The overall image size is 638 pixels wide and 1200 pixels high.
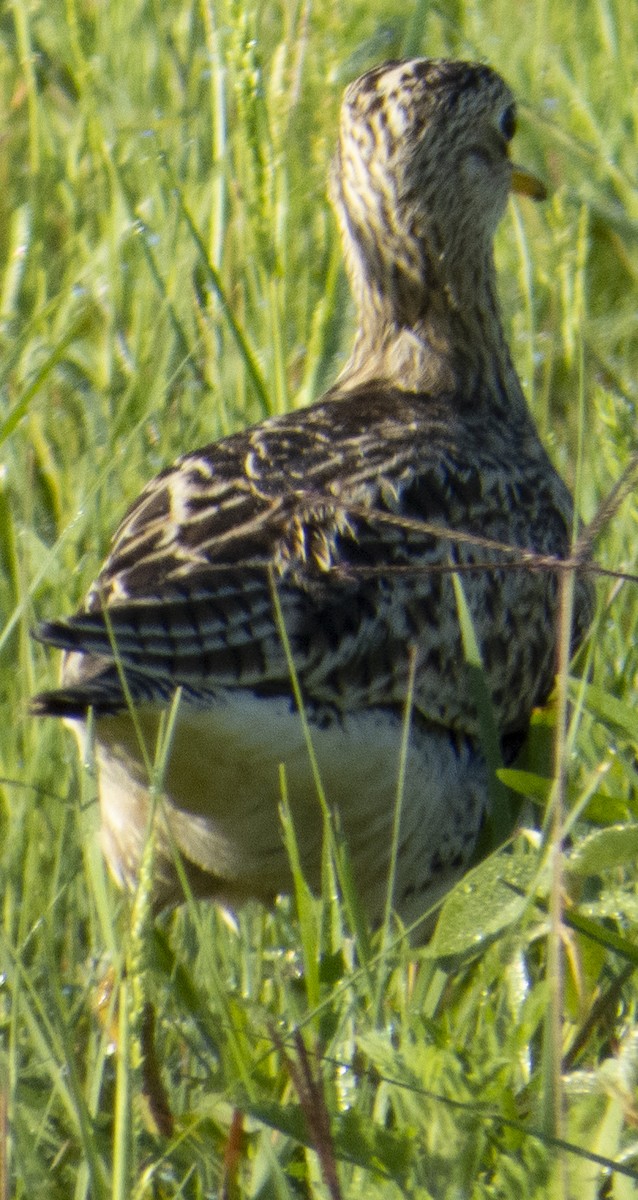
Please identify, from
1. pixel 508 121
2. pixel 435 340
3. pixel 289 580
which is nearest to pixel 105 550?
pixel 435 340

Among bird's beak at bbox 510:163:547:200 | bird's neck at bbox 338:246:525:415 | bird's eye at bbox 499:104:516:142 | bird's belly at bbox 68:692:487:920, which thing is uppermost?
bird's eye at bbox 499:104:516:142

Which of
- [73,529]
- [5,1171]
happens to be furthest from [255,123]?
[5,1171]

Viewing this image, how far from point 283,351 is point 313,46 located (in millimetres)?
2052

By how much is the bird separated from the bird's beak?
81mm

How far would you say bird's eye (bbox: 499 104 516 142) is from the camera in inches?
183

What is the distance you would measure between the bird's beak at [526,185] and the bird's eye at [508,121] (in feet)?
0.35

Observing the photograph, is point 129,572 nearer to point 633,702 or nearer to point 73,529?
point 73,529

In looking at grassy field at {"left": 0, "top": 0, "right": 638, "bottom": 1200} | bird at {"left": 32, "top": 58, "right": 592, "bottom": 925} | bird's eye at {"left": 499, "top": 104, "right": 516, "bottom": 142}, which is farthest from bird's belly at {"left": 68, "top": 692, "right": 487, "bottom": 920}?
bird's eye at {"left": 499, "top": 104, "right": 516, "bottom": 142}

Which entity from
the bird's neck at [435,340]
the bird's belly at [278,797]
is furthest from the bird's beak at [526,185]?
the bird's belly at [278,797]

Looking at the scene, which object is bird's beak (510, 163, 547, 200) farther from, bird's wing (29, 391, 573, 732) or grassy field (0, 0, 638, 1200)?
bird's wing (29, 391, 573, 732)

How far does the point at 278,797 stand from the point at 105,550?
115cm

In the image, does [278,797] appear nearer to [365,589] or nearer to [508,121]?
[365,589]

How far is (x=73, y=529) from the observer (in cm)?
411

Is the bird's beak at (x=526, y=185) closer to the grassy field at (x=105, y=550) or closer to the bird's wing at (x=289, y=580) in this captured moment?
the grassy field at (x=105, y=550)
